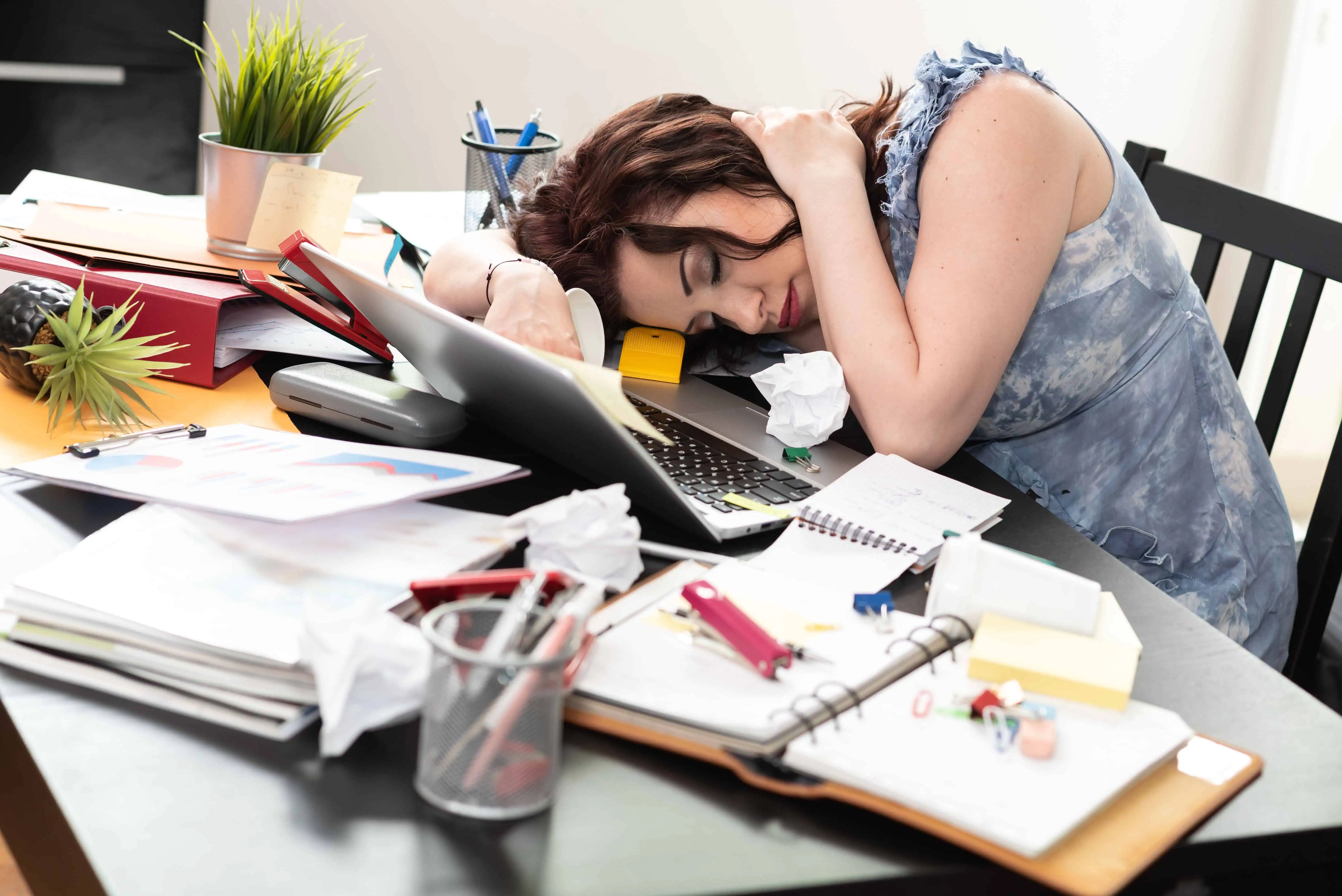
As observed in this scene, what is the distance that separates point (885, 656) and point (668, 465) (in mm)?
344

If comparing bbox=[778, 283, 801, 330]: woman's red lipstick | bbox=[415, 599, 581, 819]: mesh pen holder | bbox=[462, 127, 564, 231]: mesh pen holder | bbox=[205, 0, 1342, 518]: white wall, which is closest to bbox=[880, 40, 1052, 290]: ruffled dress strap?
bbox=[778, 283, 801, 330]: woman's red lipstick

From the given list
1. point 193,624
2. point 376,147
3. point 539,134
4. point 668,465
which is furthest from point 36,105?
point 193,624

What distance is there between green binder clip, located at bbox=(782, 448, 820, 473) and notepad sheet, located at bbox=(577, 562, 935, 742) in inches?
11.0

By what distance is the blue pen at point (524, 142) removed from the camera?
4.76ft

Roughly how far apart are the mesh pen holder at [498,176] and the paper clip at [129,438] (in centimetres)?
65

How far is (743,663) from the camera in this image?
55cm

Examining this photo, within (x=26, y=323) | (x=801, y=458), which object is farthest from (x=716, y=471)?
(x=26, y=323)

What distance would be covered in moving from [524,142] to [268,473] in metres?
0.87

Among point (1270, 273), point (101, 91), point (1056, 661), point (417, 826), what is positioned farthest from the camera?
point (101, 91)

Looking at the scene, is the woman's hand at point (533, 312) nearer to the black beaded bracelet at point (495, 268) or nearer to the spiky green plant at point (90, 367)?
the black beaded bracelet at point (495, 268)

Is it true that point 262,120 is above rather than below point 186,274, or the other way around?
above

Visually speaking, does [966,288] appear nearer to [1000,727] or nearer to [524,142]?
[1000,727]

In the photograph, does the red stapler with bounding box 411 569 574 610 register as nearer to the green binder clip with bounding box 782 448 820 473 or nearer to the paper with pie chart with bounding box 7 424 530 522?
the paper with pie chart with bounding box 7 424 530 522

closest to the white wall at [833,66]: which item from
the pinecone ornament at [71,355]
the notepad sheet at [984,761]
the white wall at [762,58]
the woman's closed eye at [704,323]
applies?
the white wall at [762,58]
